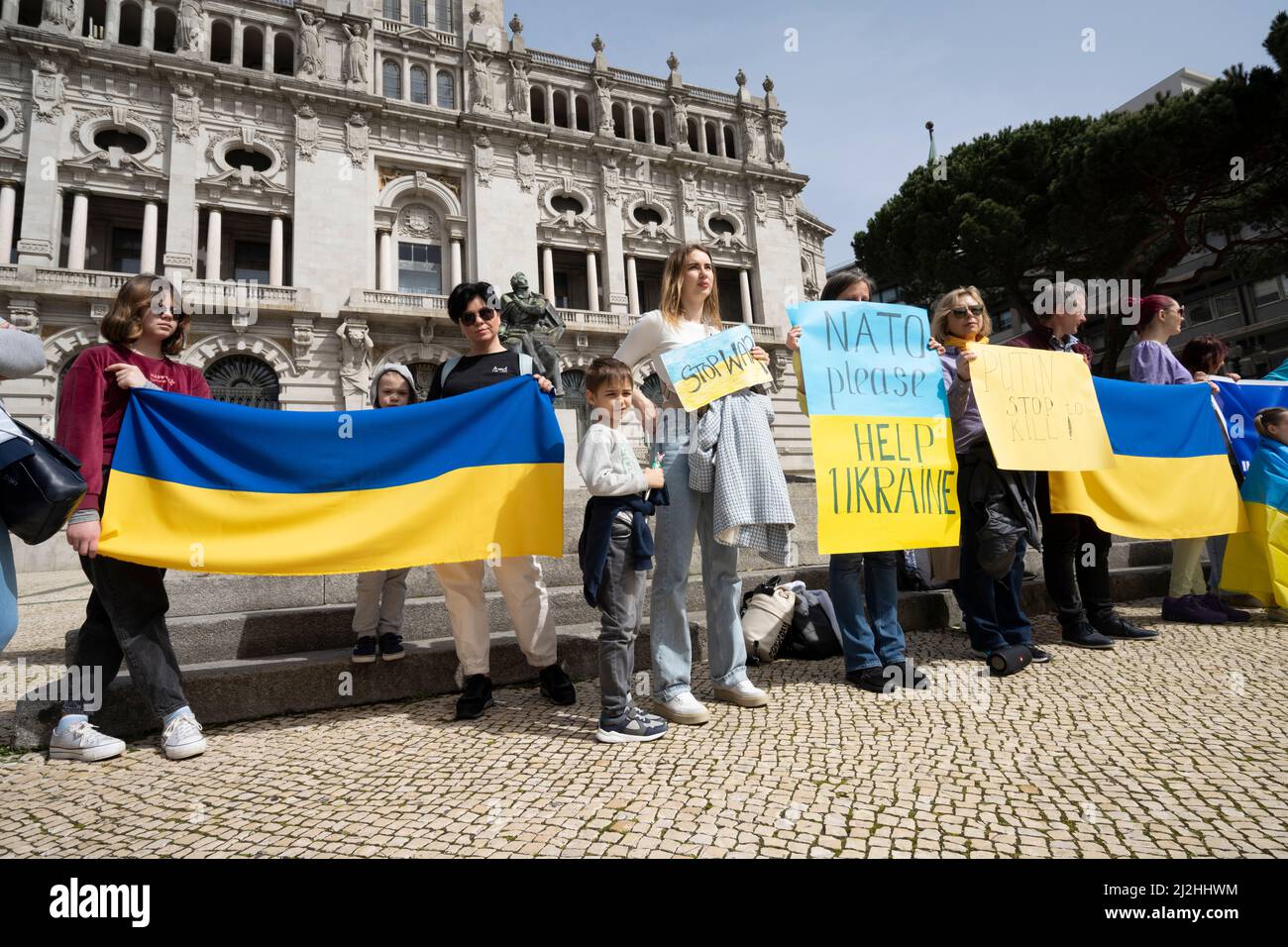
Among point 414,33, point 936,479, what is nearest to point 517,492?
point 936,479

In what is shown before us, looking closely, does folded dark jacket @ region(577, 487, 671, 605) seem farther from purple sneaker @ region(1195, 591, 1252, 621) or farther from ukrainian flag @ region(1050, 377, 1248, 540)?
purple sneaker @ region(1195, 591, 1252, 621)

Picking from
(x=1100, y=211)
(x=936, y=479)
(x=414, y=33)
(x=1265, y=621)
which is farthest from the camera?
(x=414, y=33)

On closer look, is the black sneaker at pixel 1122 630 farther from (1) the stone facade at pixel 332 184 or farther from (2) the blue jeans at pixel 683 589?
(1) the stone facade at pixel 332 184

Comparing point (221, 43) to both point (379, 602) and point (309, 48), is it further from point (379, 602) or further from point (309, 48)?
point (379, 602)

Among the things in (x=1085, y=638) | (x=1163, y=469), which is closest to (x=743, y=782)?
(x=1085, y=638)

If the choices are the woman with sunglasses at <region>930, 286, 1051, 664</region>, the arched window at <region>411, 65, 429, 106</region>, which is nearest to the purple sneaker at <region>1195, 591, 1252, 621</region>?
the woman with sunglasses at <region>930, 286, 1051, 664</region>

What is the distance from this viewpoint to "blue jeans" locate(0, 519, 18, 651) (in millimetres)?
2039

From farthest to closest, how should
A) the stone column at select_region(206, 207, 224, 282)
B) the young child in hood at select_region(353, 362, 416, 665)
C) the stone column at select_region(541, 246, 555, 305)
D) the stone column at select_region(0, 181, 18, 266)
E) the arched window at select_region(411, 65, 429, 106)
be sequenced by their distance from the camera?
the stone column at select_region(541, 246, 555, 305) → the arched window at select_region(411, 65, 429, 106) → the stone column at select_region(206, 207, 224, 282) → the stone column at select_region(0, 181, 18, 266) → the young child in hood at select_region(353, 362, 416, 665)

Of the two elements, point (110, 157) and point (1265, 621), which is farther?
point (110, 157)

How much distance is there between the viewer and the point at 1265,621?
186 inches

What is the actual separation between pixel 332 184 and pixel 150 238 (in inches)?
216

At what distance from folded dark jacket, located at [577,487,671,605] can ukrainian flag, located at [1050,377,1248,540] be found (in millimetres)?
3196

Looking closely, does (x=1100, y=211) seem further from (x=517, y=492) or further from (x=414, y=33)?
(x=414, y=33)
